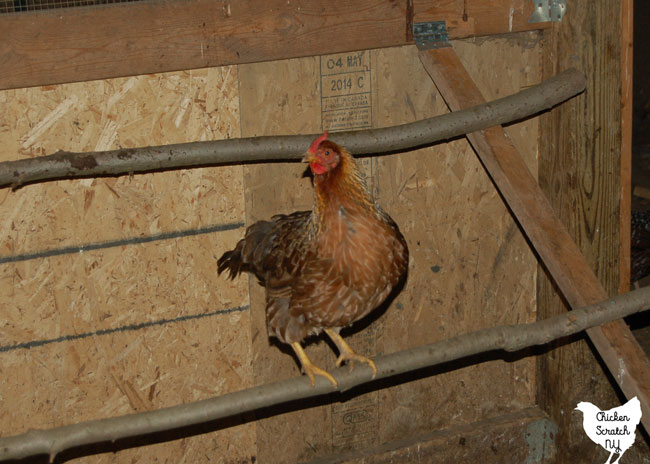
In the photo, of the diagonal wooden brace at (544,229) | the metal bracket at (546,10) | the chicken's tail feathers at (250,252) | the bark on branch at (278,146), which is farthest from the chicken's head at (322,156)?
the metal bracket at (546,10)

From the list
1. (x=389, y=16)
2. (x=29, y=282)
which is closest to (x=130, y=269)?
(x=29, y=282)

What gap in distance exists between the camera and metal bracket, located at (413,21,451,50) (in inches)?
128

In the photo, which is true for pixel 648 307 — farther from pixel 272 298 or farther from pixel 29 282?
pixel 29 282

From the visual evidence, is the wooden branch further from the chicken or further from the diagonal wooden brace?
the diagonal wooden brace

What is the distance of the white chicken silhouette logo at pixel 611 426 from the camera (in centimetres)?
310

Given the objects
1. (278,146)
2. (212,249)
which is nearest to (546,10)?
(278,146)

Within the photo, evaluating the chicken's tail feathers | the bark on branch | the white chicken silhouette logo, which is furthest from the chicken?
the white chicken silhouette logo

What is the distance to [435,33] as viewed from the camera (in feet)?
10.7

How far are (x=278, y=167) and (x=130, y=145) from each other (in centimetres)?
63

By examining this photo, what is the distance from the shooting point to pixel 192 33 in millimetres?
2904

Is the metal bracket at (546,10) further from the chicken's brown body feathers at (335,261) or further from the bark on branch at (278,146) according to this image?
the chicken's brown body feathers at (335,261)

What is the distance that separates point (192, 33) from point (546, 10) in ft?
5.43

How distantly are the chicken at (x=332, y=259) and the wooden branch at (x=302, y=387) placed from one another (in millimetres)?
72

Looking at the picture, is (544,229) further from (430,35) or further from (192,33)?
(192,33)
